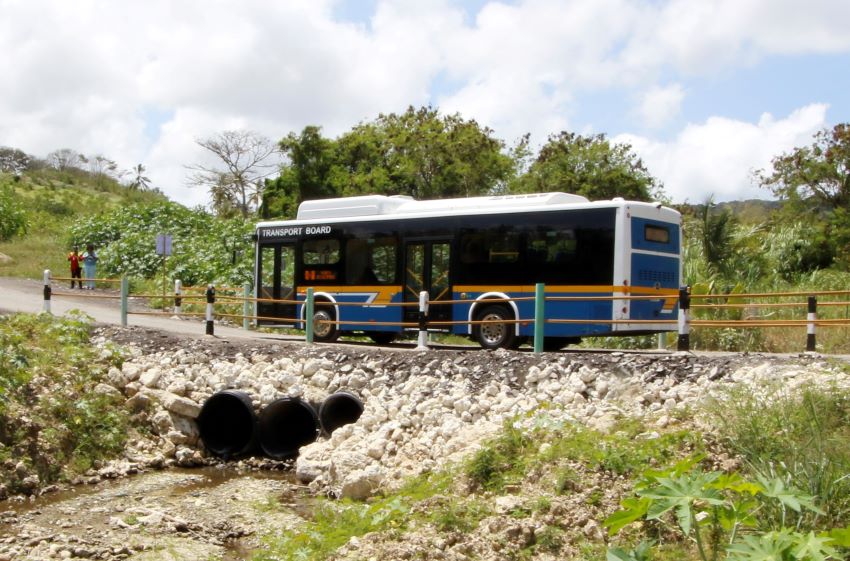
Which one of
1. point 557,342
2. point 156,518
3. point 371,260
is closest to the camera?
point 156,518

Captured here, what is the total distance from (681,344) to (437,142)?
26.6m

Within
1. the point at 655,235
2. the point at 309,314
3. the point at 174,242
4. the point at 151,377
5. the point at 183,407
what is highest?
the point at 174,242

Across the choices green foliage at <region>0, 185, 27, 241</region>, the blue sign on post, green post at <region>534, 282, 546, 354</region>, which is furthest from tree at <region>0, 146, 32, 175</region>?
green post at <region>534, 282, 546, 354</region>

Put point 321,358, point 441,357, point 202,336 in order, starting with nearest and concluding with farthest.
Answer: point 441,357 → point 321,358 → point 202,336

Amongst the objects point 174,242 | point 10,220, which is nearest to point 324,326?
point 174,242

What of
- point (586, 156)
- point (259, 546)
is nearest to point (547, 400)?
point (259, 546)

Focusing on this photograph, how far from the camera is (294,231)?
18875mm

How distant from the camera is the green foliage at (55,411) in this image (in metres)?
12.5

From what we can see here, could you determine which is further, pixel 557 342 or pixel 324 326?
pixel 324 326

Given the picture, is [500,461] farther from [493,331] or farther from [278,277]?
[278,277]

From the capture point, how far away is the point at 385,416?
12.5 m

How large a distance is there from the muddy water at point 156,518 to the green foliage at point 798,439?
4.87 m

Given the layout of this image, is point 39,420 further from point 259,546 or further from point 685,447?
point 685,447

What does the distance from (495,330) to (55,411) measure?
22.8 feet
